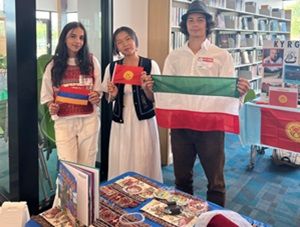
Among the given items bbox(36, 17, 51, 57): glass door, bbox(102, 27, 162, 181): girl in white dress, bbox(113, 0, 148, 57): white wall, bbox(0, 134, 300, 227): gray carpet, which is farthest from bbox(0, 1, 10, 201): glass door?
bbox(113, 0, 148, 57): white wall

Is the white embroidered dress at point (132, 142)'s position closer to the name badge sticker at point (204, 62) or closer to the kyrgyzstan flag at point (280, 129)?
the name badge sticker at point (204, 62)

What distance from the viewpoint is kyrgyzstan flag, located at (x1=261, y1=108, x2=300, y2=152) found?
2857 mm

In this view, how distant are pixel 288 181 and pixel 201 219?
2676 millimetres

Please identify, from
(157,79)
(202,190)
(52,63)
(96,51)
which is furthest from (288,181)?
(52,63)

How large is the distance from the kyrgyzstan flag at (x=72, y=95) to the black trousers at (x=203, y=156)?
2.26 feet

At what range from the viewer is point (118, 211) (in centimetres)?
154

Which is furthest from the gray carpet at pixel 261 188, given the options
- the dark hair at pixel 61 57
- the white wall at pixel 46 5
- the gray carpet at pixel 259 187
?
the white wall at pixel 46 5

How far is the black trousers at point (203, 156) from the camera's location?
6.96 feet

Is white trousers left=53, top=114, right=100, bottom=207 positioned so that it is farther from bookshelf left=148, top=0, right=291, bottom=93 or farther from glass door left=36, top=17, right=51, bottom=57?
bookshelf left=148, top=0, right=291, bottom=93

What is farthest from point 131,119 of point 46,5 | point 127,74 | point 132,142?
point 46,5

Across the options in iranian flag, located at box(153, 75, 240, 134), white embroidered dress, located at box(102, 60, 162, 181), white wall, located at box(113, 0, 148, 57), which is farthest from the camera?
white wall, located at box(113, 0, 148, 57)

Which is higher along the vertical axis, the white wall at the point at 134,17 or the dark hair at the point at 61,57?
the white wall at the point at 134,17

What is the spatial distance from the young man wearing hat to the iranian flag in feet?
0.18

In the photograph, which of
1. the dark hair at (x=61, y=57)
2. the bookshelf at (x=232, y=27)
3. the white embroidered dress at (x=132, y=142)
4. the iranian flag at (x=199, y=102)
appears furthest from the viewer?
the bookshelf at (x=232, y=27)
